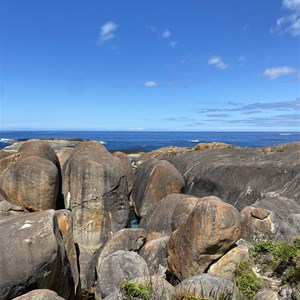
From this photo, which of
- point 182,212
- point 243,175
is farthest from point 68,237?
point 243,175

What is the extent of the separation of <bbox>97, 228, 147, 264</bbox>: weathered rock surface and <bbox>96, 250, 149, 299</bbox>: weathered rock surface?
7.39ft

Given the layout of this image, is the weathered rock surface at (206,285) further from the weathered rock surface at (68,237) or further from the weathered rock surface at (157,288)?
the weathered rock surface at (68,237)

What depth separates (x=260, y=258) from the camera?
10.9m

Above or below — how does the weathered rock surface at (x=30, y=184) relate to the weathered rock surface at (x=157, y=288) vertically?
above

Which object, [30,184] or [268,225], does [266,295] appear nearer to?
[268,225]

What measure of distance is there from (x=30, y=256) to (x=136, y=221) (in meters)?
A: 14.3

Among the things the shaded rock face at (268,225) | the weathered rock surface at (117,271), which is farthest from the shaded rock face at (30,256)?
the shaded rock face at (268,225)

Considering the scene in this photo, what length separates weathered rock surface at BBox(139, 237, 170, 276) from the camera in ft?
42.9

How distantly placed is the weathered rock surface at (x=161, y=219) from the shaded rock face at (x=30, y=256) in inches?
226

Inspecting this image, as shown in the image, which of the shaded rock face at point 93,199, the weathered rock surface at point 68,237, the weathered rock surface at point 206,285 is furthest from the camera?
the shaded rock face at point 93,199

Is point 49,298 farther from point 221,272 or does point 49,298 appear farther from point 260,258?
point 260,258

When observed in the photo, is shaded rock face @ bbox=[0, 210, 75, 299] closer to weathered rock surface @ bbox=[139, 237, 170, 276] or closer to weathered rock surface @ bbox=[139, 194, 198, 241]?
weathered rock surface @ bbox=[139, 237, 170, 276]

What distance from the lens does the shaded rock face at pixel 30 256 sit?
912 centimetres

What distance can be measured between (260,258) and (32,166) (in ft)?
37.0
